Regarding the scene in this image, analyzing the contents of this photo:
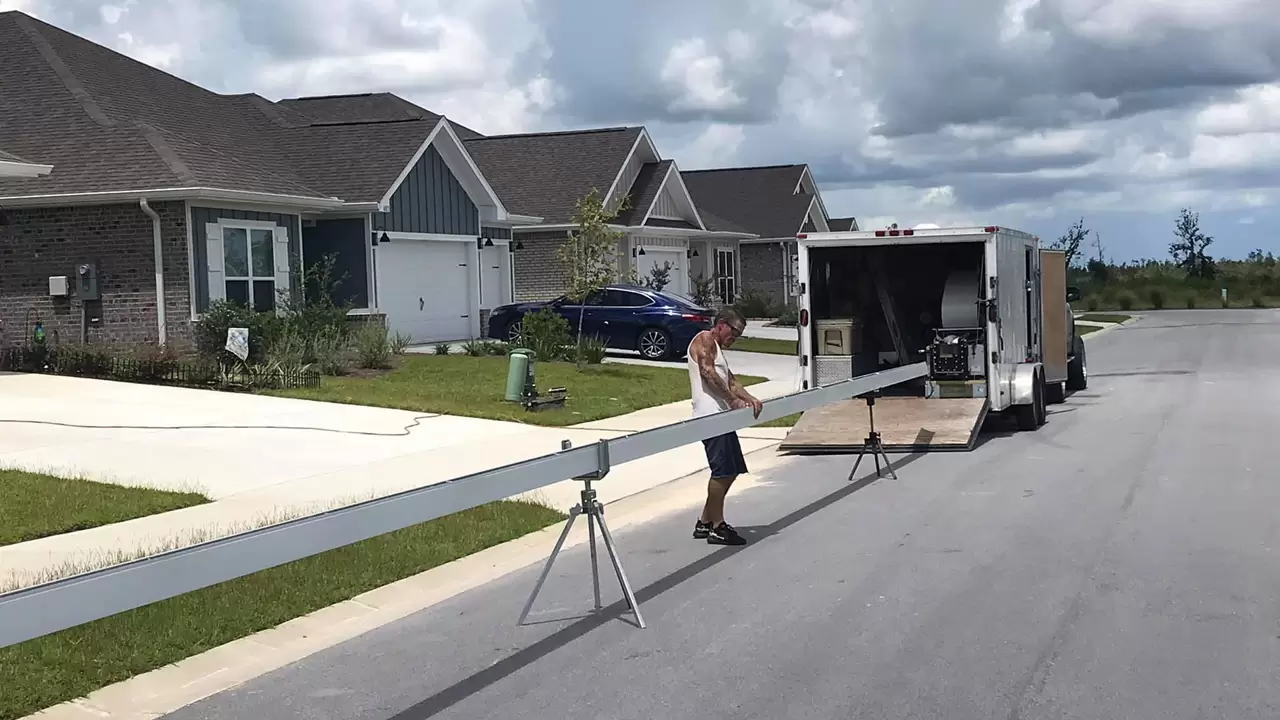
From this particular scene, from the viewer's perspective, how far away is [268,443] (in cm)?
1456

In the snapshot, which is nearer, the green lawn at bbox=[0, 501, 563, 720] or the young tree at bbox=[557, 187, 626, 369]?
the green lawn at bbox=[0, 501, 563, 720]

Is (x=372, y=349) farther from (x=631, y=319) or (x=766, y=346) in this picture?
(x=766, y=346)

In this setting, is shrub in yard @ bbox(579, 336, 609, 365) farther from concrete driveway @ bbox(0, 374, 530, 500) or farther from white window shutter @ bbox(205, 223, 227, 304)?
concrete driveway @ bbox(0, 374, 530, 500)

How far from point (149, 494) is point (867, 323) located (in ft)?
31.5

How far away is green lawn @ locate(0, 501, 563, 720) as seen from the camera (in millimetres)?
6520

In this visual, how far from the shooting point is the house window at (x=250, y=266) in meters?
23.9

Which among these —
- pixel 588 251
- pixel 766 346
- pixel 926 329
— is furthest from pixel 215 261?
pixel 766 346

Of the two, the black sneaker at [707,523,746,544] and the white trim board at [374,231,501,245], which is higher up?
the white trim board at [374,231,501,245]

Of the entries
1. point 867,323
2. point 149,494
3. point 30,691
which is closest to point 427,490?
point 30,691

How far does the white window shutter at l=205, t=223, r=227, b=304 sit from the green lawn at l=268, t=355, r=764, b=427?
3.35 m

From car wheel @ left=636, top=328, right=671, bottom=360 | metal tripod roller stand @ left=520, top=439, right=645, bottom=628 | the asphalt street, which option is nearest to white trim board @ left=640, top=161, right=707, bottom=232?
car wheel @ left=636, top=328, right=671, bottom=360

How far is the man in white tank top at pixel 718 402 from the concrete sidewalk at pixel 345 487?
2423 millimetres

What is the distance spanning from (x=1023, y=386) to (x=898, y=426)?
214 centimetres

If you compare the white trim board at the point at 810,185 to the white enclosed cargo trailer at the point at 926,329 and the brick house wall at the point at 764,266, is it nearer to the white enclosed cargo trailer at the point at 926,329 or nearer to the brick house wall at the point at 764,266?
the brick house wall at the point at 764,266
